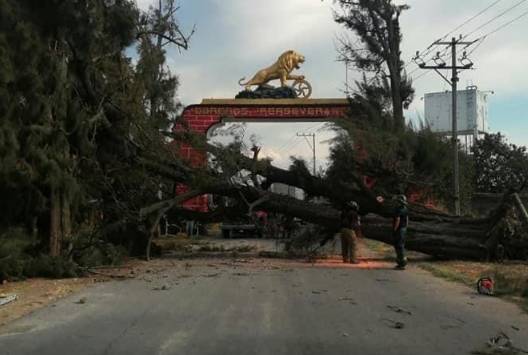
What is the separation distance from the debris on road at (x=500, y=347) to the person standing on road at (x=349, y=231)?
997 centimetres

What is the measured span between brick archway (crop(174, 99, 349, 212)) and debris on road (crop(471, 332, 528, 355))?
30.5 meters

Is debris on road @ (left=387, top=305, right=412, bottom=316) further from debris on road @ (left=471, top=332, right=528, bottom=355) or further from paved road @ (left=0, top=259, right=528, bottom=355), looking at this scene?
debris on road @ (left=471, top=332, right=528, bottom=355)

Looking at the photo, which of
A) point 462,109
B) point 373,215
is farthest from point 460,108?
point 373,215

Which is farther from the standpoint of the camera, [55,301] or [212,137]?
[212,137]

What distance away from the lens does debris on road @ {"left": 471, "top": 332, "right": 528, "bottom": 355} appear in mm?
7495

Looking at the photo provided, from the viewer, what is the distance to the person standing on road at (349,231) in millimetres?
18234

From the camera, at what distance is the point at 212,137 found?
2153 cm

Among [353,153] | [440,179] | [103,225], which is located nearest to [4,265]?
[103,225]

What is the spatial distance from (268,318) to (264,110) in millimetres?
30524

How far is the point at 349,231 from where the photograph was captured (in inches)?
714

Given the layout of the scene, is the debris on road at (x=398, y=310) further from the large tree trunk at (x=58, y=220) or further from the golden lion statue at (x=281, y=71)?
the golden lion statue at (x=281, y=71)

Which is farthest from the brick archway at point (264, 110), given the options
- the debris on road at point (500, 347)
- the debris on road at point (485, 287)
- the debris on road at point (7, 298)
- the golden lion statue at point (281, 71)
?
the debris on road at point (500, 347)

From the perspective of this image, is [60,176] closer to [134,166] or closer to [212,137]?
[134,166]

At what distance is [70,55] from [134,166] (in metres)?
4.62
